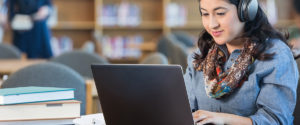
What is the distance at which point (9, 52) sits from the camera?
4.81m

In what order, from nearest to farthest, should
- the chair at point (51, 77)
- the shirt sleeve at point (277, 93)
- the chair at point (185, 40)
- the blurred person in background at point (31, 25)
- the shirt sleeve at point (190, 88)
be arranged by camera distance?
the shirt sleeve at point (277, 93) → the shirt sleeve at point (190, 88) → the chair at point (51, 77) → the blurred person in background at point (31, 25) → the chair at point (185, 40)

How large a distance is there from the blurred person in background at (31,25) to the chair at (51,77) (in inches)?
91.2

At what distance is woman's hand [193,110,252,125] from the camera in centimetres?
148

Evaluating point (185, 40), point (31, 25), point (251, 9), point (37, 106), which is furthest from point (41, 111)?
point (185, 40)

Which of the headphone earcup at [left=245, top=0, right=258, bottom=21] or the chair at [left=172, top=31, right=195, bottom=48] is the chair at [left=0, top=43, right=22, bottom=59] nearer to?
the chair at [left=172, top=31, right=195, bottom=48]

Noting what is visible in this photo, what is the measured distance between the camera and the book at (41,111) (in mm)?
1446

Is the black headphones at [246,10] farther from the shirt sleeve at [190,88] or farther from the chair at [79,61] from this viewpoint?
the chair at [79,61]

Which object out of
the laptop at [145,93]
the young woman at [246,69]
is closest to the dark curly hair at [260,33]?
the young woman at [246,69]

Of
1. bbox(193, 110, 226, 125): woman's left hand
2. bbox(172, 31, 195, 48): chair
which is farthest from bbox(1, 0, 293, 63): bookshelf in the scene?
bbox(193, 110, 226, 125): woman's left hand

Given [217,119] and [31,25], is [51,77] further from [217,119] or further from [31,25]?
[31,25]

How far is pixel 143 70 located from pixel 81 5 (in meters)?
5.85

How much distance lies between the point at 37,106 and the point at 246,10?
68 centimetres

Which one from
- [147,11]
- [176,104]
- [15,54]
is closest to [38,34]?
[15,54]

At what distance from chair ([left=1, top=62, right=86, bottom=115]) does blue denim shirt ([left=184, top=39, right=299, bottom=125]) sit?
0.81 metres
